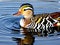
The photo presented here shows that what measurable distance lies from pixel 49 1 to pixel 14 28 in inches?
166

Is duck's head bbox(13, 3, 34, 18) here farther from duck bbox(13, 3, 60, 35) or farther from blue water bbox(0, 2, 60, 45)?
blue water bbox(0, 2, 60, 45)

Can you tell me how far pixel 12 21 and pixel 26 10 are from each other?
0.57 meters

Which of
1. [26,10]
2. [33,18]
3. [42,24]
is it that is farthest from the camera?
[26,10]

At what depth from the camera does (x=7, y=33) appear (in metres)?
11.2

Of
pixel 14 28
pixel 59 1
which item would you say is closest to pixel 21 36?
pixel 14 28

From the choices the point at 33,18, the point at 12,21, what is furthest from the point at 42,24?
the point at 12,21

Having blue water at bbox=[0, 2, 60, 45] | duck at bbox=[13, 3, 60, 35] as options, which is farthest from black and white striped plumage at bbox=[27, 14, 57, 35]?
blue water at bbox=[0, 2, 60, 45]

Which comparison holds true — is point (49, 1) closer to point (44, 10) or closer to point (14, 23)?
point (44, 10)

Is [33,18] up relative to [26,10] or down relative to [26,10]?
down

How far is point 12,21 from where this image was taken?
1274 centimetres

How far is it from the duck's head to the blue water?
1.09ft

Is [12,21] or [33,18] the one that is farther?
[12,21]

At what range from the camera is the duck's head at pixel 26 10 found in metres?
12.5

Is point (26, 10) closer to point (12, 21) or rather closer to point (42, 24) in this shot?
point (12, 21)
